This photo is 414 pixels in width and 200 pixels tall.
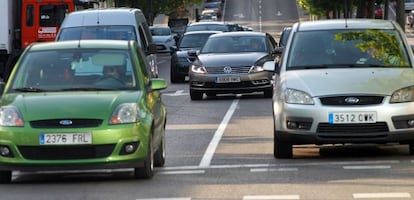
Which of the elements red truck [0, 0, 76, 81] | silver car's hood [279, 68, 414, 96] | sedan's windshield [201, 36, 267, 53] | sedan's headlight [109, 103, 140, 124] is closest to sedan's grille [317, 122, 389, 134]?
silver car's hood [279, 68, 414, 96]

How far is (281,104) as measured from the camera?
14062 millimetres

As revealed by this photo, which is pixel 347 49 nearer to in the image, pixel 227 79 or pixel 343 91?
pixel 343 91

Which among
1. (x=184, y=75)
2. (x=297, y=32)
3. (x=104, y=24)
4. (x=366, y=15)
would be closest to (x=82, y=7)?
(x=184, y=75)

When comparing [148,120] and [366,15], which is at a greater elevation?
[148,120]

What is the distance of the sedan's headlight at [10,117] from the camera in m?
12.1

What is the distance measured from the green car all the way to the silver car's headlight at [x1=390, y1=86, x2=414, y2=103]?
2650 millimetres

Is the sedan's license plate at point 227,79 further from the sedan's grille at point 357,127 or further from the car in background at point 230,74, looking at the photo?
the sedan's grille at point 357,127

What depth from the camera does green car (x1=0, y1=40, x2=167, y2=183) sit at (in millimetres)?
11969

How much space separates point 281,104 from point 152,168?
209cm

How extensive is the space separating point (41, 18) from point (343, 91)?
77.1ft

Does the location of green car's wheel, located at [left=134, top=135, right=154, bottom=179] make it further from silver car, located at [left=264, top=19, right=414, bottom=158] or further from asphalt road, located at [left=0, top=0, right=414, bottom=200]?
silver car, located at [left=264, top=19, right=414, bottom=158]

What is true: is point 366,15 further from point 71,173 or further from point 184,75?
point 71,173

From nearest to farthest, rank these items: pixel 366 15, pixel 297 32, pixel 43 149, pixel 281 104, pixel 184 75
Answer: pixel 43 149
pixel 281 104
pixel 297 32
pixel 184 75
pixel 366 15

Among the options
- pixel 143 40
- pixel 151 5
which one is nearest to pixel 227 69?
pixel 143 40
